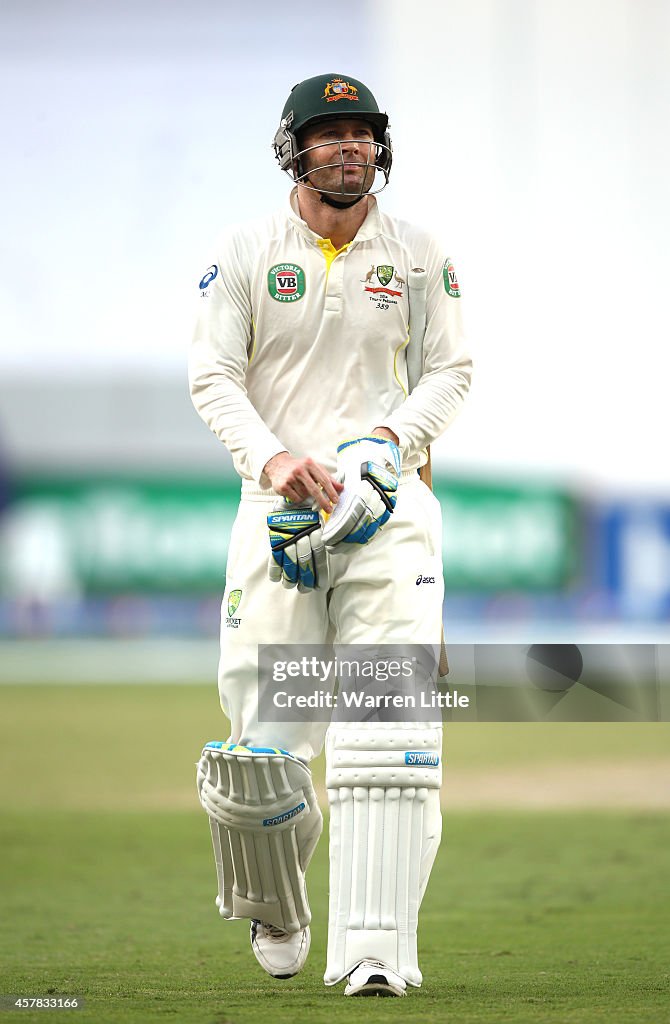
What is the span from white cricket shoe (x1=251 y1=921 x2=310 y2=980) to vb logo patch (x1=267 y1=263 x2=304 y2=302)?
140 centimetres

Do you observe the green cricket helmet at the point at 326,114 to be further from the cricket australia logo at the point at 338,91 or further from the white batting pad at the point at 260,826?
the white batting pad at the point at 260,826

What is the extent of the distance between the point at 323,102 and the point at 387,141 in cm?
20

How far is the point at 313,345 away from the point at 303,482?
1.25 ft

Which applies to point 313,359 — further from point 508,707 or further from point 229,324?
point 508,707

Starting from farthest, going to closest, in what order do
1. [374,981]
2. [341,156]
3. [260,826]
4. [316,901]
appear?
[316,901] → [341,156] → [260,826] → [374,981]

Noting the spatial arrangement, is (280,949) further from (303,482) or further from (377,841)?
(303,482)

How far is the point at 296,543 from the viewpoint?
3121 millimetres

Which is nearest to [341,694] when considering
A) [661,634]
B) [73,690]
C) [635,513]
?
[73,690]

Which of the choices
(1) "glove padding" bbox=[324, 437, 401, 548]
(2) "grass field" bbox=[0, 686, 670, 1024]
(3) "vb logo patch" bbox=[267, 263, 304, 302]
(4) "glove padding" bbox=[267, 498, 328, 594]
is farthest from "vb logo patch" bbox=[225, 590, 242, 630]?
(2) "grass field" bbox=[0, 686, 670, 1024]

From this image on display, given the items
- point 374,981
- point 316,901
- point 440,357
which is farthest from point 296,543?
point 316,901

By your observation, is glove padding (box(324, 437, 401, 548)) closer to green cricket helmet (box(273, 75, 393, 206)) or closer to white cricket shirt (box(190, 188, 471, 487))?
white cricket shirt (box(190, 188, 471, 487))

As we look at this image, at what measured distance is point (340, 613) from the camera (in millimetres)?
3258

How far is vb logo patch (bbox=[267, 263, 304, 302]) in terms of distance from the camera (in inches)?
132

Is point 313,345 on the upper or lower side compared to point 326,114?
lower
